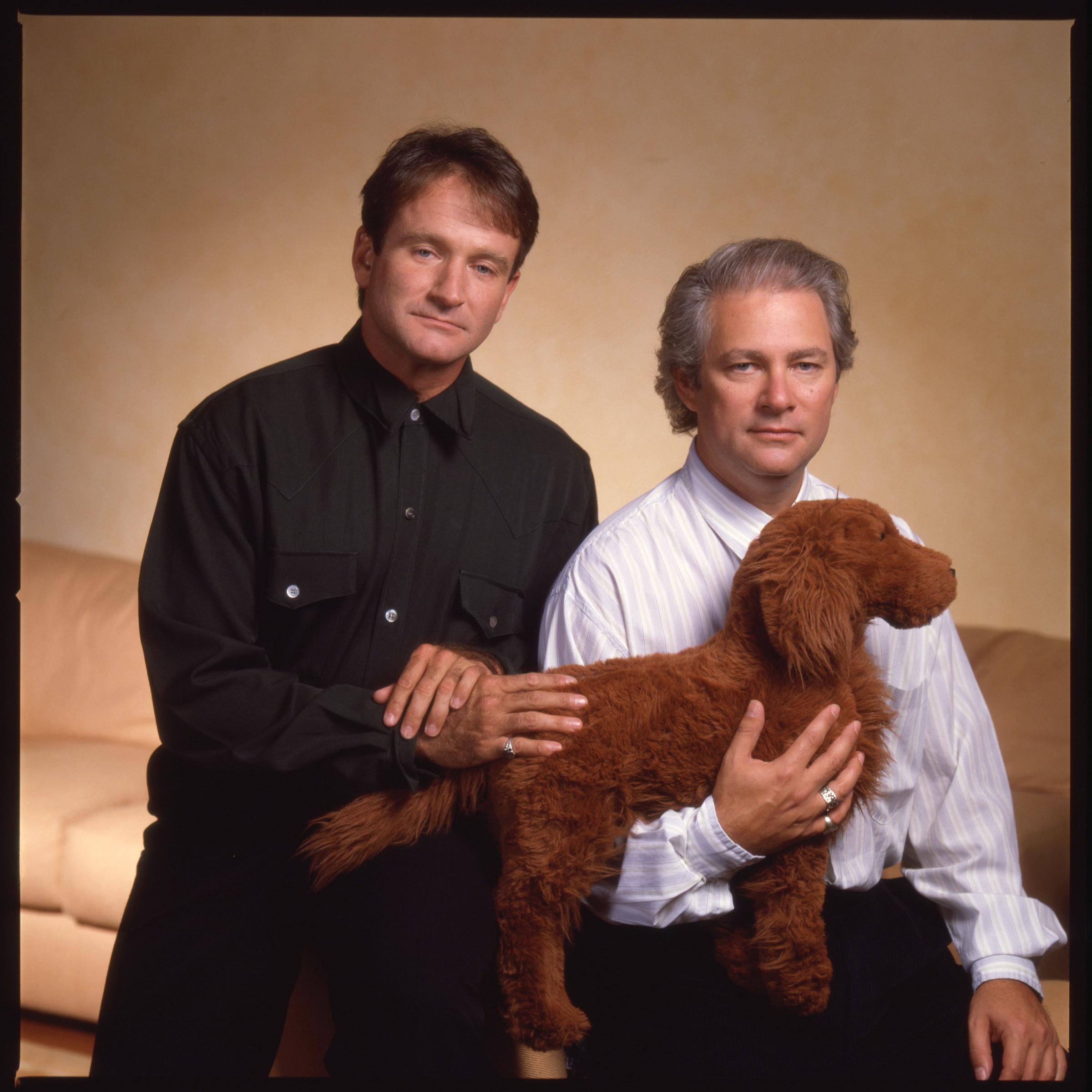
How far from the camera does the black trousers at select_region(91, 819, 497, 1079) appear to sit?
137 cm

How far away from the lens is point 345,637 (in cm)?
162

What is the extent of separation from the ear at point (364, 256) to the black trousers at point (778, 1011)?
1091mm

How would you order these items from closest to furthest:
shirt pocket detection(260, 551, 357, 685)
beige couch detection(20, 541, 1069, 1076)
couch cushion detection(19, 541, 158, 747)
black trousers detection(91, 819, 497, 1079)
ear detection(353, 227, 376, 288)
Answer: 1. black trousers detection(91, 819, 497, 1079)
2. shirt pocket detection(260, 551, 357, 685)
3. ear detection(353, 227, 376, 288)
4. beige couch detection(20, 541, 1069, 1076)
5. couch cushion detection(19, 541, 158, 747)

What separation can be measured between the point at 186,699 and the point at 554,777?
60cm

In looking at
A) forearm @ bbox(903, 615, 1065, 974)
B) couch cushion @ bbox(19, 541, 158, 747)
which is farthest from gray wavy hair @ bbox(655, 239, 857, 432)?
couch cushion @ bbox(19, 541, 158, 747)

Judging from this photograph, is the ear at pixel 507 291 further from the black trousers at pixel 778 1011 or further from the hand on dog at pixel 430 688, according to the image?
the black trousers at pixel 778 1011

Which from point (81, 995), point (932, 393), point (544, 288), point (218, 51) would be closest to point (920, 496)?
point (932, 393)

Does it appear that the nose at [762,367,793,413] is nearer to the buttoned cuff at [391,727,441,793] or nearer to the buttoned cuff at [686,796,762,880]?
the buttoned cuff at [686,796,762,880]

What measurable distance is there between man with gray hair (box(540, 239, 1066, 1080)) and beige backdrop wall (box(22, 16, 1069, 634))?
2.90 ft

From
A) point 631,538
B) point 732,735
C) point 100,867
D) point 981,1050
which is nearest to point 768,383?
point 631,538

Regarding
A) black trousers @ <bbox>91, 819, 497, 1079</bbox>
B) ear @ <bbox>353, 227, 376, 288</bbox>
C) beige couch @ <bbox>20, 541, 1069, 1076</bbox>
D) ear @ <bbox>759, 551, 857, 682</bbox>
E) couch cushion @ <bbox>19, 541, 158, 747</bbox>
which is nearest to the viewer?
ear @ <bbox>759, 551, 857, 682</bbox>

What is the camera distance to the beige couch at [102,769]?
2213 millimetres

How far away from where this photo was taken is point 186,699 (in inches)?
60.2

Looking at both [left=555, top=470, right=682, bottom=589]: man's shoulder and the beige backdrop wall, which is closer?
[left=555, top=470, right=682, bottom=589]: man's shoulder
